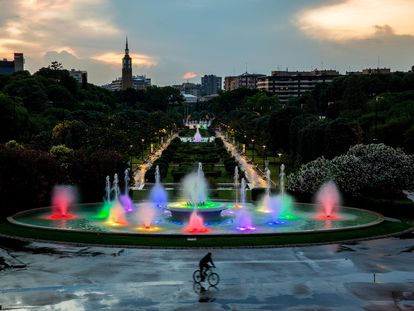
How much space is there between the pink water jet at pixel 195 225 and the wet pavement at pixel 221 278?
521 centimetres

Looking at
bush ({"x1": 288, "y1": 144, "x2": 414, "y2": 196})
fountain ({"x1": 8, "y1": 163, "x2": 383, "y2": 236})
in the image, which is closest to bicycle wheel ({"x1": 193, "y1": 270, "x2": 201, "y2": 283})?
fountain ({"x1": 8, "y1": 163, "x2": 383, "y2": 236})

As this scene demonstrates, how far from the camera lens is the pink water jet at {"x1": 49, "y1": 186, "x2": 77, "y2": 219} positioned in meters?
38.2

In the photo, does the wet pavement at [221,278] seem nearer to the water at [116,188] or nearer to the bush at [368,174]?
the bush at [368,174]

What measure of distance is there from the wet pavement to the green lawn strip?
2.90ft

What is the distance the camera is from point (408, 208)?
36.3 metres

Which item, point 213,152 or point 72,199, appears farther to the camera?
point 213,152

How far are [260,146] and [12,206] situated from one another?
53.0m

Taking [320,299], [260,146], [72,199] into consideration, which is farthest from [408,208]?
[260,146]

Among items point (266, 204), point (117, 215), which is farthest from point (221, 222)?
point (266, 204)

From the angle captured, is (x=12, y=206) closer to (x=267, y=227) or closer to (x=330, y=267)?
(x=267, y=227)

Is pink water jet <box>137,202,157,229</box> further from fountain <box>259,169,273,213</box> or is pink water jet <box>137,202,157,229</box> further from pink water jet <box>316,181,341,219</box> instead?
pink water jet <box>316,181,341,219</box>

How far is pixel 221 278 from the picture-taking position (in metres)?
21.6

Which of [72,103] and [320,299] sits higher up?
[72,103]

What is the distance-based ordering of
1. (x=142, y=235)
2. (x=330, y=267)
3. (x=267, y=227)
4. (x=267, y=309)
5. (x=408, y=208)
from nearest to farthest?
(x=267, y=309)
(x=330, y=267)
(x=142, y=235)
(x=267, y=227)
(x=408, y=208)
